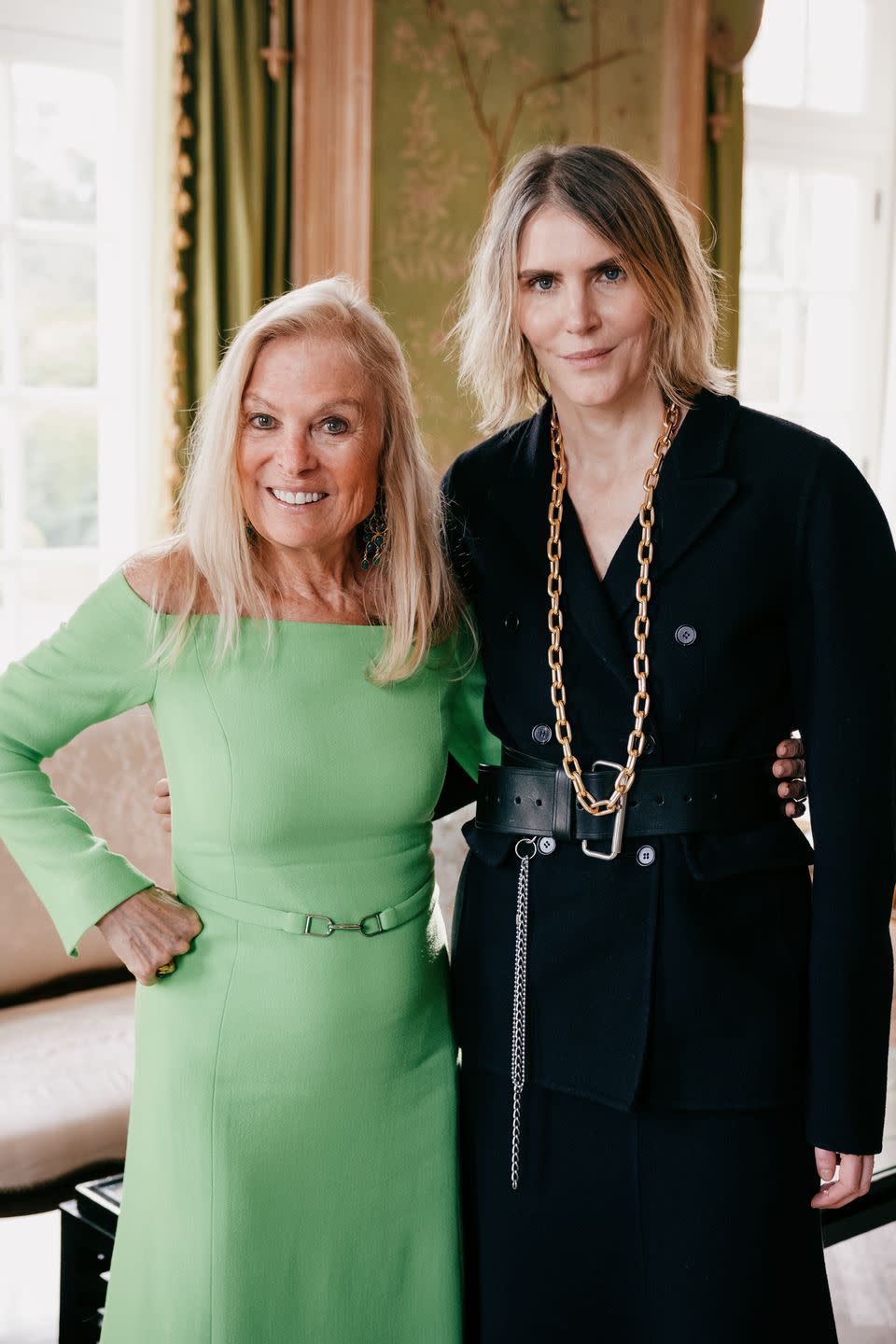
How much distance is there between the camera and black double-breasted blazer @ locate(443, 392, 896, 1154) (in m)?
1.48

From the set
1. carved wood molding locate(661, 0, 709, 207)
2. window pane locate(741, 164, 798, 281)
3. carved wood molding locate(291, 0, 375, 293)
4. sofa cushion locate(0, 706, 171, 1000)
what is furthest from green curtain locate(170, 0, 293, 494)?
window pane locate(741, 164, 798, 281)

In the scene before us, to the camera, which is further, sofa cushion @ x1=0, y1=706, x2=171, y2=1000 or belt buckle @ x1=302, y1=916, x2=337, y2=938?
sofa cushion @ x1=0, y1=706, x2=171, y2=1000

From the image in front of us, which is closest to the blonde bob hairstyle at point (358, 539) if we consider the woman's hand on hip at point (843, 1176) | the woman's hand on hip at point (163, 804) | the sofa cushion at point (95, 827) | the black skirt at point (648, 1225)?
the woman's hand on hip at point (163, 804)

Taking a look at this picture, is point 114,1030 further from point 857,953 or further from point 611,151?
point 611,151

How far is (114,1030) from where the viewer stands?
279cm

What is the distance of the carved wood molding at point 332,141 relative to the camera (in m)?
3.64

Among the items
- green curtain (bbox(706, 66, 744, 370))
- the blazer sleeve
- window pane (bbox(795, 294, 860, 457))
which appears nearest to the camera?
the blazer sleeve

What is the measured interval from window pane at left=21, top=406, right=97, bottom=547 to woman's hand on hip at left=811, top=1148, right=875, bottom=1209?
2.86 meters

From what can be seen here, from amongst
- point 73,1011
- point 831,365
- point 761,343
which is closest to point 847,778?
point 73,1011

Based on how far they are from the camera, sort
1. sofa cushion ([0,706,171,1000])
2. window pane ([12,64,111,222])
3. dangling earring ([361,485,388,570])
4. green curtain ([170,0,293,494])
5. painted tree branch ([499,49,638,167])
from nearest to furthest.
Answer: dangling earring ([361,485,388,570]), sofa cushion ([0,706,171,1000]), green curtain ([170,0,293,494]), window pane ([12,64,111,222]), painted tree branch ([499,49,638,167])

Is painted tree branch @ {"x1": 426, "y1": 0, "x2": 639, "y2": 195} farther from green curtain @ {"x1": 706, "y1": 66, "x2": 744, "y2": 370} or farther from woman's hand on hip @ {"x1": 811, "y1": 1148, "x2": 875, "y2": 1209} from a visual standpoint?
woman's hand on hip @ {"x1": 811, "y1": 1148, "x2": 875, "y2": 1209}

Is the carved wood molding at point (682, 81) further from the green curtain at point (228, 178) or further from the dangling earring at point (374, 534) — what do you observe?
the dangling earring at point (374, 534)

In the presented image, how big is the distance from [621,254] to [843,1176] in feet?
3.23

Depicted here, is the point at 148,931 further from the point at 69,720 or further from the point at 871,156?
the point at 871,156
